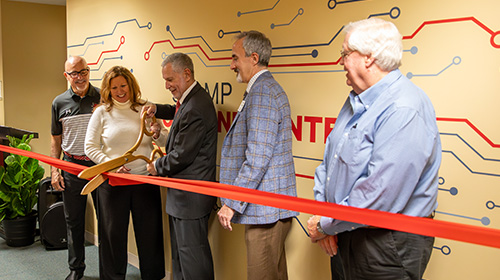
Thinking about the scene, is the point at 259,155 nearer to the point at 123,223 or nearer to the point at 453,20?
the point at 453,20

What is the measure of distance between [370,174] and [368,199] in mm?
85

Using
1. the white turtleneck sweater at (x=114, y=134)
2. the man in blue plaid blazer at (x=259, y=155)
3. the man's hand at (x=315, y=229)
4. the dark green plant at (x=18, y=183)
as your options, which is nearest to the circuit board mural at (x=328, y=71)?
the man in blue plaid blazer at (x=259, y=155)

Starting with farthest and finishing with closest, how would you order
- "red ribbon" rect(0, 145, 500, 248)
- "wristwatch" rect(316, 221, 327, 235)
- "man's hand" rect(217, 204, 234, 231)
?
"man's hand" rect(217, 204, 234, 231)
"wristwatch" rect(316, 221, 327, 235)
"red ribbon" rect(0, 145, 500, 248)

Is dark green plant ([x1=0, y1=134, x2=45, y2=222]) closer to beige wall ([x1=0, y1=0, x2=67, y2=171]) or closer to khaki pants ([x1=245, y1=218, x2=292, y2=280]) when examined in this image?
beige wall ([x1=0, y1=0, x2=67, y2=171])

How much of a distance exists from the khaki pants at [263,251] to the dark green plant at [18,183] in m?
2.76

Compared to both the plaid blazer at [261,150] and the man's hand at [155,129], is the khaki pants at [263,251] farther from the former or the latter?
the man's hand at [155,129]

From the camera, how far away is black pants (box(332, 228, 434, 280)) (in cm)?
157

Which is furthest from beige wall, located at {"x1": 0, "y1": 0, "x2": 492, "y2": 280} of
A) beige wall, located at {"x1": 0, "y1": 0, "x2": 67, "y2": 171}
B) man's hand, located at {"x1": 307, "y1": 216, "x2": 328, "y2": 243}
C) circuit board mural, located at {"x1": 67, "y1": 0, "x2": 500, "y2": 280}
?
beige wall, located at {"x1": 0, "y1": 0, "x2": 67, "y2": 171}

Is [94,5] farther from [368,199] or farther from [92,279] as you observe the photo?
[368,199]

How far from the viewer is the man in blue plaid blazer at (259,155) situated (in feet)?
7.57

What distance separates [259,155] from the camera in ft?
7.52

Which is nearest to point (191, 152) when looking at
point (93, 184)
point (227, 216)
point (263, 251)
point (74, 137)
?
point (227, 216)

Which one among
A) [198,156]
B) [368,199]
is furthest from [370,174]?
[198,156]

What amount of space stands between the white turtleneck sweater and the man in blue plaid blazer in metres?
0.82
